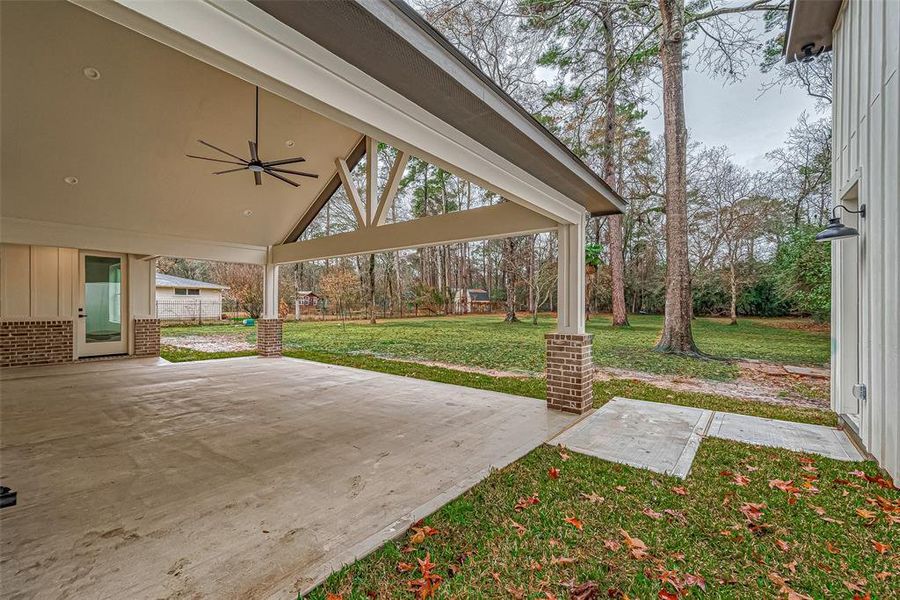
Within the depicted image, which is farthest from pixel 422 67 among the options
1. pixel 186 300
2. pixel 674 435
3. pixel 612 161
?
pixel 186 300

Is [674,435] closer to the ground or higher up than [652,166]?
closer to the ground

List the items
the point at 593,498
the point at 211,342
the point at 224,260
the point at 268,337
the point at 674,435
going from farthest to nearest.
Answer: the point at 211,342, the point at 268,337, the point at 224,260, the point at 674,435, the point at 593,498

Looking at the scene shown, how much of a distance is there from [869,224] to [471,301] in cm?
2542

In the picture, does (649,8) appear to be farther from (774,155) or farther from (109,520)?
(109,520)

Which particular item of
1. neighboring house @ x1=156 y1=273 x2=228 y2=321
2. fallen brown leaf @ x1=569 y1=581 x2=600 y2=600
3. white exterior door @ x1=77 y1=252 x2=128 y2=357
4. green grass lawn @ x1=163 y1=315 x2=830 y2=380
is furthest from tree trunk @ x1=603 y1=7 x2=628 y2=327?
neighboring house @ x1=156 y1=273 x2=228 y2=321

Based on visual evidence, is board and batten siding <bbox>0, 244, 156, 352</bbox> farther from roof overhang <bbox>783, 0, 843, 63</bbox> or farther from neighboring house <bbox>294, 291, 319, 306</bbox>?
neighboring house <bbox>294, 291, 319, 306</bbox>

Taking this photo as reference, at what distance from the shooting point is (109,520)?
260 centimetres

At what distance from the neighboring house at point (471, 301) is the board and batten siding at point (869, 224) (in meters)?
22.8

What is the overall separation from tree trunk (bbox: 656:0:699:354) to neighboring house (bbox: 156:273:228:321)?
2093cm

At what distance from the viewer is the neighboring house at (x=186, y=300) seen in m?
20.5

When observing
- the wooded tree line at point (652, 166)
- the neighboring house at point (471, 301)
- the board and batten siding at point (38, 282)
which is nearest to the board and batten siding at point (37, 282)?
the board and batten siding at point (38, 282)

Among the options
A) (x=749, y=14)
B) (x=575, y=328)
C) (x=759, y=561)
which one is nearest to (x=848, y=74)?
(x=575, y=328)

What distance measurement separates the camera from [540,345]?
11625 millimetres

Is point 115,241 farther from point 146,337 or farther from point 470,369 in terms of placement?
point 470,369
